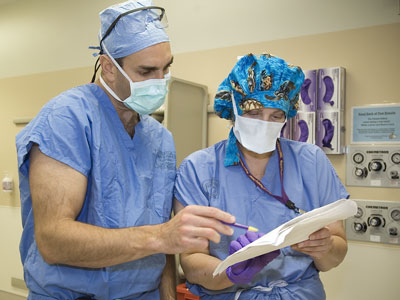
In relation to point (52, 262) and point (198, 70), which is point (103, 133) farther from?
point (198, 70)

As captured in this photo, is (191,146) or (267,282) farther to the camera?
(191,146)

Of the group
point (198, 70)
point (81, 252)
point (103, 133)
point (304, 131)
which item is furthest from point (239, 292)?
point (198, 70)

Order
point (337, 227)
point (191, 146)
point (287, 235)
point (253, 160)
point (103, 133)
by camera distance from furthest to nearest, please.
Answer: point (191, 146) < point (253, 160) < point (337, 227) < point (103, 133) < point (287, 235)

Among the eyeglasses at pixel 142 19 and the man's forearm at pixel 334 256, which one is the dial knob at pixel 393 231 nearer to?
the man's forearm at pixel 334 256

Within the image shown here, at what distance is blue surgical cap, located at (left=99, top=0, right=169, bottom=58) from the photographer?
1.24 meters

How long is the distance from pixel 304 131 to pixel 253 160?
1.05m

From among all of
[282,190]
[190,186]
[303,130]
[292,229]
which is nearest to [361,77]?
[303,130]

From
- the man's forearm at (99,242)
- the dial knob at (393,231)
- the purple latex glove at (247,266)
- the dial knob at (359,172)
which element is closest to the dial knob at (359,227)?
the dial knob at (393,231)

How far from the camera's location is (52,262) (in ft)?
3.46

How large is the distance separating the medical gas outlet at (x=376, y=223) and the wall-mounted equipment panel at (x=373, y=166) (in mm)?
111

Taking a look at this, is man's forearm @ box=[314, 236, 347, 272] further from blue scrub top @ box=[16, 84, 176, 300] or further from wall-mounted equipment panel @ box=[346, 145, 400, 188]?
wall-mounted equipment panel @ box=[346, 145, 400, 188]

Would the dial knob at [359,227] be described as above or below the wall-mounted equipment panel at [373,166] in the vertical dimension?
below

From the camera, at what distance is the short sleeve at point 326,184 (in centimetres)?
133

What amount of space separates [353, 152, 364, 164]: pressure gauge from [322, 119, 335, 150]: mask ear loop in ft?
0.45
